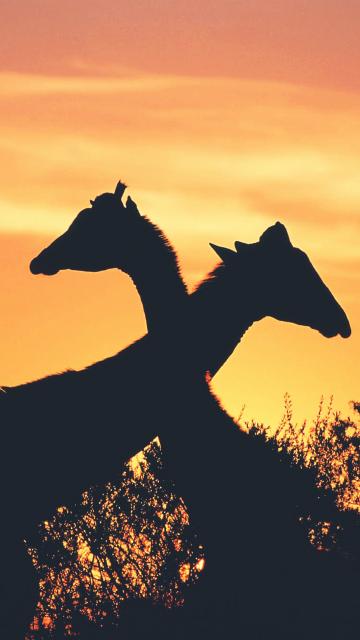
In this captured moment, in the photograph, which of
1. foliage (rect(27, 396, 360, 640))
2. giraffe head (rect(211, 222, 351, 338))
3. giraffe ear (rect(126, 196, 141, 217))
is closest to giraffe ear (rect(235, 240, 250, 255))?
giraffe head (rect(211, 222, 351, 338))

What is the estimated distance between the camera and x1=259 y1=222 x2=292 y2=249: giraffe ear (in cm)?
1070

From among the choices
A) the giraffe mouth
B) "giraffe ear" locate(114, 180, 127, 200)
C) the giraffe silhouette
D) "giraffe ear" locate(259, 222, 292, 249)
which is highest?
"giraffe ear" locate(114, 180, 127, 200)

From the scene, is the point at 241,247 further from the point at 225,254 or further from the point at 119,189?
the point at 119,189

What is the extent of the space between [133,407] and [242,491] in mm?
1359

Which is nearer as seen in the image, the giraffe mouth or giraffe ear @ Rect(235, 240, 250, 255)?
giraffe ear @ Rect(235, 240, 250, 255)

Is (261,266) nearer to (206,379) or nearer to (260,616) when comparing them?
(206,379)

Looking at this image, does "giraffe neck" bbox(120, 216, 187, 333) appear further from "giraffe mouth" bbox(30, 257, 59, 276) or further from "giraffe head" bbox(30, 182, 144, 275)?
"giraffe mouth" bbox(30, 257, 59, 276)

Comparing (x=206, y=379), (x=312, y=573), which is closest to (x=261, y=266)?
(x=206, y=379)

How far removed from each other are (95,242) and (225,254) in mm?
2298

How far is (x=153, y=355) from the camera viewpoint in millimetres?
9312

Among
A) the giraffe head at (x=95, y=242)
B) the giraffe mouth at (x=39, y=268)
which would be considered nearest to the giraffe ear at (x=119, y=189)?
the giraffe head at (x=95, y=242)

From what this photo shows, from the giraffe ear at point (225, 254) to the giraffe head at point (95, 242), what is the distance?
170 cm

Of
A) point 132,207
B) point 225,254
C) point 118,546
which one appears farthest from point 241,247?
point 118,546

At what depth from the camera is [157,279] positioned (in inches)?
433
